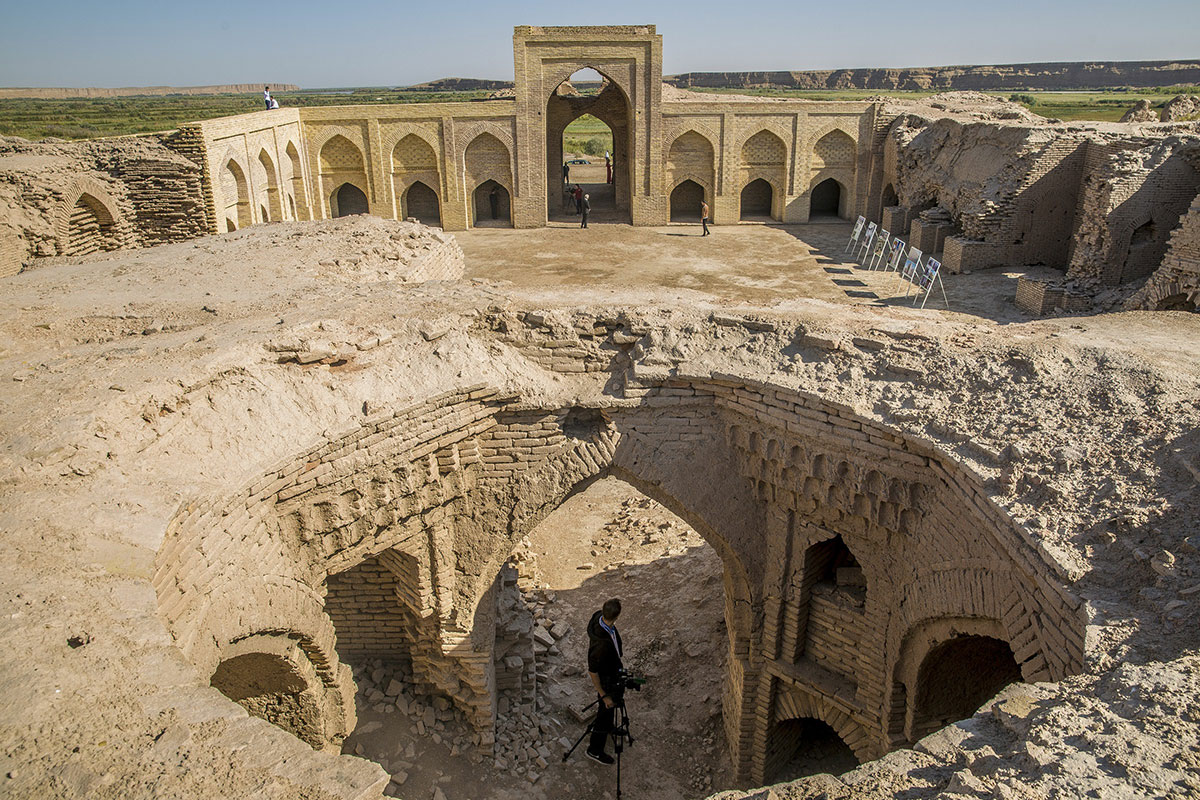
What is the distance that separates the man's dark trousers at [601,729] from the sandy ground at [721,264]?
7.37m

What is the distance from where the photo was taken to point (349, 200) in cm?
2320

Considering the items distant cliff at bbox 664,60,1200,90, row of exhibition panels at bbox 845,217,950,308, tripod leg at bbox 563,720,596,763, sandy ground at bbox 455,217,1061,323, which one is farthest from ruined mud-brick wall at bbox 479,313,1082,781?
distant cliff at bbox 664,60,1200,90

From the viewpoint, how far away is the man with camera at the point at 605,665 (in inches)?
266

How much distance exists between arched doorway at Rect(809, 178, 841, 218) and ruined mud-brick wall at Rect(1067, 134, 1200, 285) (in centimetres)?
1084

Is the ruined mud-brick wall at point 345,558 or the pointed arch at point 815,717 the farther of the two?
the pointed arch at point 815,717

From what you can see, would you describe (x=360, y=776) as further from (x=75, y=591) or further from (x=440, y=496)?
(x=440, y=496)

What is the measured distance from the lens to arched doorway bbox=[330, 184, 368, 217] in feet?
75.6

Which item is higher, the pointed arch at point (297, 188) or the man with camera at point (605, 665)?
the pointed arch at point (297, 188)

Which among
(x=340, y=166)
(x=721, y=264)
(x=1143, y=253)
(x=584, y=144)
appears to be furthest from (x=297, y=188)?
(x=584, y=144)

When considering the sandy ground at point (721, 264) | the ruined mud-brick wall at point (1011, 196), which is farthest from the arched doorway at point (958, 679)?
the ruined mud-brick wall at point (1011, 196)

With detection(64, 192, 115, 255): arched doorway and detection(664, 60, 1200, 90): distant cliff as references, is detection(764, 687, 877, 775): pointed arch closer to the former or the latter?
detection(64, 192, 115, 255): arched doorway

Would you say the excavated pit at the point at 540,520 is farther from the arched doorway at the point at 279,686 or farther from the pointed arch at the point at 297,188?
the pointed arch at the point at 297,188

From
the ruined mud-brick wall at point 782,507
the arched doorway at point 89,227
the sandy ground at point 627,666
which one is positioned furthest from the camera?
the arched doorway at point 89,227

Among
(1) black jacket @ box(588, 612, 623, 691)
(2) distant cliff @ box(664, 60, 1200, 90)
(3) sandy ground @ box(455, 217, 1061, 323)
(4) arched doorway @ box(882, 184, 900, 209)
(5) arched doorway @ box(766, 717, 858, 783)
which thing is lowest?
(5) arched doorway @ box(766, 717, 858, 783)
